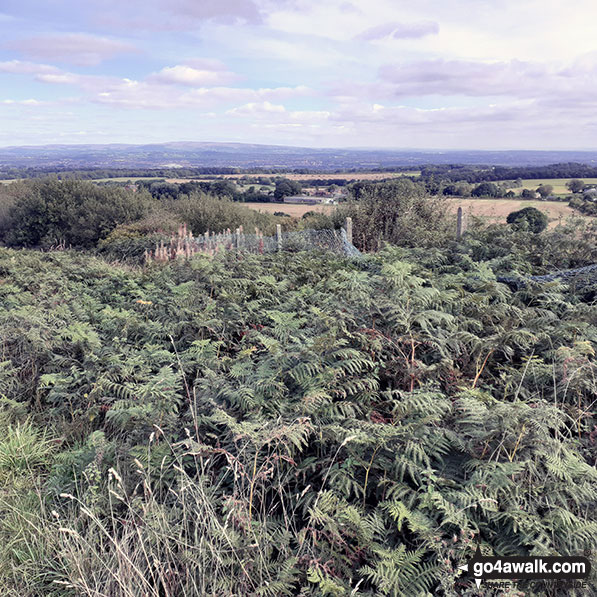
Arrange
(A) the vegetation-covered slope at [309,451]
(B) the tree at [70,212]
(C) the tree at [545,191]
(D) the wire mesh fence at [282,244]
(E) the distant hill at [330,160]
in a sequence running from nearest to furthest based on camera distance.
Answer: (A) the vegetation-covered slope at [309,451] → (D) the wire mesh fence at [282,244] → (B) the tree at [70,212] → (C) the tree at [545,191] → (E) the distant hill at [330,160]

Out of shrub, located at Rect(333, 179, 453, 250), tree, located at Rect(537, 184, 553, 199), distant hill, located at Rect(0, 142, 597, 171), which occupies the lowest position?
shrub, located at Rect(333, 179, 453, 250)

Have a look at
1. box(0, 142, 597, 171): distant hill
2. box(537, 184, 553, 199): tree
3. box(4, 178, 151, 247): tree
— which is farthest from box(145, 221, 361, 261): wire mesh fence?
box(0, 142, 597, 171): distant hill

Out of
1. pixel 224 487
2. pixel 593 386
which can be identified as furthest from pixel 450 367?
pixel 224 487

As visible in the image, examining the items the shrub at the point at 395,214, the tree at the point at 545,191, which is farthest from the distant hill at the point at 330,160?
the shrub at the point at 395,214

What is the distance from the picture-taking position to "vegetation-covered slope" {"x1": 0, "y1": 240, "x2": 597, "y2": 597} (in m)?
2.28

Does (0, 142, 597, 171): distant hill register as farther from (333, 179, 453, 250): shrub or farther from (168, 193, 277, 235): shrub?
(333, 179, 453, 250): shrub

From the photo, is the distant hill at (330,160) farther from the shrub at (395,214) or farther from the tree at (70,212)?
the shrub at (395,214)

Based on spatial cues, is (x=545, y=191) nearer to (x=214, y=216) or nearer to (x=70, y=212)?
(x=214, y=216)

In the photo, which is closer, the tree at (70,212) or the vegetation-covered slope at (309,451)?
the vegetation-covered slope at (309,451)

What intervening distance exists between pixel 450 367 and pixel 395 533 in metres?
1.53

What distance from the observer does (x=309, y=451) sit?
3.04 meters

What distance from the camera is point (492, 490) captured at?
2.37m

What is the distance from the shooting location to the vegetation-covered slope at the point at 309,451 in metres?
2.28

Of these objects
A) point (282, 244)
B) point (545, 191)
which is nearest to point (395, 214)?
point (282, 244)
